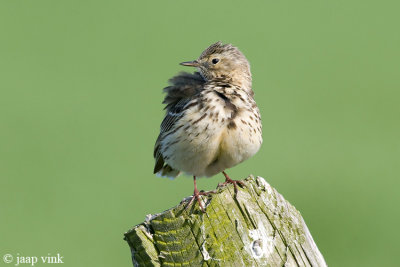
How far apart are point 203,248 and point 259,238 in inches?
12.1

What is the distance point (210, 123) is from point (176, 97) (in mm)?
763

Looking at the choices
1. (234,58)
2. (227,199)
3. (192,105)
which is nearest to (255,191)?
(227,199)

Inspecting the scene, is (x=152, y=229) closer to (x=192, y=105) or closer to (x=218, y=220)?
(x=218, y=220)

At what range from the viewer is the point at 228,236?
12.2ft

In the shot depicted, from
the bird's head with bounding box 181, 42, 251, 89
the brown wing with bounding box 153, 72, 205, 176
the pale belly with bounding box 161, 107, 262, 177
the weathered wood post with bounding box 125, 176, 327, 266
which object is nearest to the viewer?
the weathered wood post with bounding box 125, 176, 327, 266

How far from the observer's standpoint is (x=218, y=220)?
150 inches

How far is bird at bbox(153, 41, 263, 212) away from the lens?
234 inches

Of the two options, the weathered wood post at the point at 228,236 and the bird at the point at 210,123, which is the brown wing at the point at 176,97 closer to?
the bird at the point at 210,123

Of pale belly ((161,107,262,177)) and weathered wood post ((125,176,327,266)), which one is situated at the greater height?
pale belly ((161,107,262,177))

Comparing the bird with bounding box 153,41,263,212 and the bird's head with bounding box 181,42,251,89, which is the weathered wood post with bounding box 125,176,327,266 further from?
the bird's head with bounding box 181,42,251,89

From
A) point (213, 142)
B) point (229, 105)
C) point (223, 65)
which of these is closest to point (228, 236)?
point (213, 142)

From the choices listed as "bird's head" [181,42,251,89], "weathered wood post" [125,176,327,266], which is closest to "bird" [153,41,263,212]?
"bird's head" [181,42,251,89]

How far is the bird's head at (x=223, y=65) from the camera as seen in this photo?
680 cm

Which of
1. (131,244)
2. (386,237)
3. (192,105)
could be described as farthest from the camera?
(386,237)
